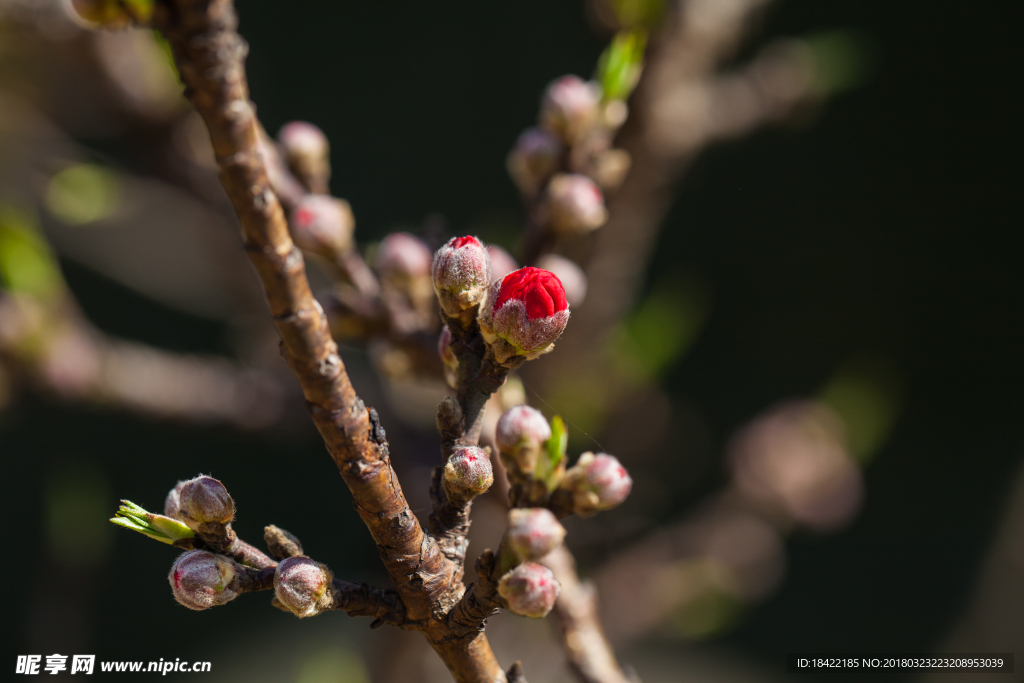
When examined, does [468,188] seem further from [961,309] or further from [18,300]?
[961,309]

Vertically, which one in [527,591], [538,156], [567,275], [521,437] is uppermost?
[538,156]

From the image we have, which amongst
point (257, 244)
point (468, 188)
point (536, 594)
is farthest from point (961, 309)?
point (257, 244)

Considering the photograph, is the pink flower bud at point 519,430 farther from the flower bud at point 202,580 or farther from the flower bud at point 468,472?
the flower bud at point 202,580

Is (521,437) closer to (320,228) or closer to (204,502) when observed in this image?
(204,502)

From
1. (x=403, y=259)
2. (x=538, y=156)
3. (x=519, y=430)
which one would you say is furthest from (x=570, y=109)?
(x=519, y=430)

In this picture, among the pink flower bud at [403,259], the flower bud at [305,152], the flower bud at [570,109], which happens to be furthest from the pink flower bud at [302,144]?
the flower bud at [570,109]

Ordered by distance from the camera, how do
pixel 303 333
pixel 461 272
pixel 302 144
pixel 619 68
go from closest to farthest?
pixel 303 333 < pixel 461 272 < pixel 619 68 < pixel 302 144

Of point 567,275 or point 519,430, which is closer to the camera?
point 519,430
